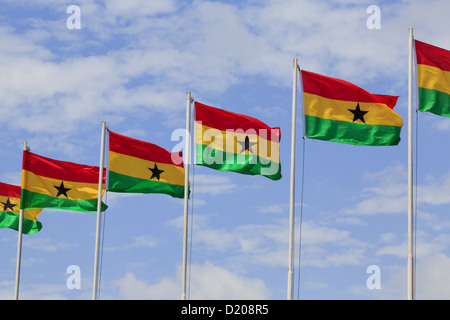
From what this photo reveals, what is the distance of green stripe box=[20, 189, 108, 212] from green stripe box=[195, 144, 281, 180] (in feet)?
30.0

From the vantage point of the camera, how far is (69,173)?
39.8 meters

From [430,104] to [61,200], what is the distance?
1809cm

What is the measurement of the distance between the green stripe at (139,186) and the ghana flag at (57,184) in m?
4.12

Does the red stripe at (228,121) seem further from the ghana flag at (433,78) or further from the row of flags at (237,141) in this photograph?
the ghana flag at (433,78)

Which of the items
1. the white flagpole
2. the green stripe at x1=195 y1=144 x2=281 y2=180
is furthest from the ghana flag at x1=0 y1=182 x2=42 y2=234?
the white flagpole

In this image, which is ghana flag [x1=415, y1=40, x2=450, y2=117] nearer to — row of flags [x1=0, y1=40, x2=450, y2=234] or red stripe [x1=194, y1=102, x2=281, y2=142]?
row of flags [x1=0, y1=40, x2=450, y2=234]

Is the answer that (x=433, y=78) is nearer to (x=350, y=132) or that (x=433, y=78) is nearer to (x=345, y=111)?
(x=345, y=111)

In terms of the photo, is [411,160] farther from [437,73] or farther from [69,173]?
[69,173]

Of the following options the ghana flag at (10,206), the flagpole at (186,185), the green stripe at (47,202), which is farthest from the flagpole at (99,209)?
the ghana flag at (10,206)
